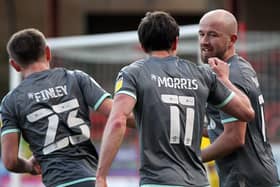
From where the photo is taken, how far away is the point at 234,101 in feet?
17.3

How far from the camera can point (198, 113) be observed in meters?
5.16

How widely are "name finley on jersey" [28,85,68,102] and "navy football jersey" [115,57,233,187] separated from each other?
71 centimetres

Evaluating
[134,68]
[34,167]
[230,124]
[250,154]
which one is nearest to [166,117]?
[134,68]

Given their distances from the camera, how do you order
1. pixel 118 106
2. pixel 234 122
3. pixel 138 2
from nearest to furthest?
→ 1. pixel 118 106
2. pixel 234 122
3. pixel 138 2

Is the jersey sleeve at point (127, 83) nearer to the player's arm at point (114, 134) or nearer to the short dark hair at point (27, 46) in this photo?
the player's arm at point (114, 134)

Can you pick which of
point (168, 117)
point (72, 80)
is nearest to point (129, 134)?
point (72, 80)

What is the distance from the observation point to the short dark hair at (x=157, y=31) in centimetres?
508

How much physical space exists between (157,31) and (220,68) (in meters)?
0.50

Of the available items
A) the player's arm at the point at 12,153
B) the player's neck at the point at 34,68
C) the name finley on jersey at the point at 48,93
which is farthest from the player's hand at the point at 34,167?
the player's neck at the point at 34,68

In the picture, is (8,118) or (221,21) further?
(221,21)

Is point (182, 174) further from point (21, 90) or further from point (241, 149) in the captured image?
point (21, 90)

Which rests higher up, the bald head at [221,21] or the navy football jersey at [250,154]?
the bald head at [221,21]

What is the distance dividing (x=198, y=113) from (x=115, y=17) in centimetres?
1333

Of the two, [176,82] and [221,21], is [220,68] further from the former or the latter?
[221,21]
